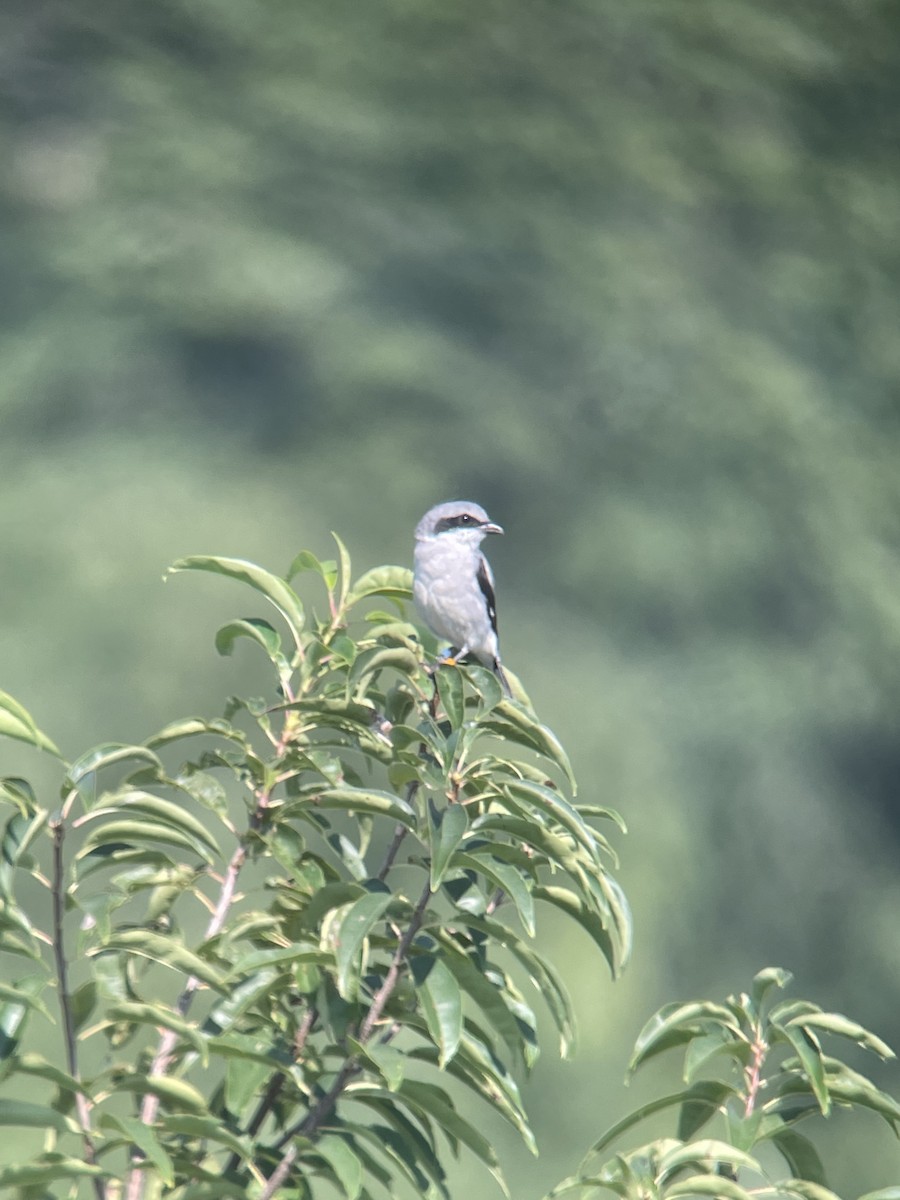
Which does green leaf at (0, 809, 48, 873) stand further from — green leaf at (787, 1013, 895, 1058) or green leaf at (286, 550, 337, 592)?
green leaf at (787, 1013, 895, 1058)

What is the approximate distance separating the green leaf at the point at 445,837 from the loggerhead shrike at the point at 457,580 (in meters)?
1.43

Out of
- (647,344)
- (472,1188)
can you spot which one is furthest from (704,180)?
(472,1188)

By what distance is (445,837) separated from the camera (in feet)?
4.42

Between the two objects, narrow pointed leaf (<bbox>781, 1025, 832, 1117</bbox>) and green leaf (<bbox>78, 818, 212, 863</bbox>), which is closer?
narrow pointed leaf (<bbox>781, 1025, 832, 1117</bbox>)

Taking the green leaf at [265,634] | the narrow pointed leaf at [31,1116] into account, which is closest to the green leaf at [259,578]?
the green leaf at [265,634]

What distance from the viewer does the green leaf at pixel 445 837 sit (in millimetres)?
1314

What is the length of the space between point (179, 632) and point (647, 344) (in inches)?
93.9

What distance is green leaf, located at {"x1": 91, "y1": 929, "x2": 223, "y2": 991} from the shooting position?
4.52 ft

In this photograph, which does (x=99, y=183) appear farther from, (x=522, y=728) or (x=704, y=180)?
(x=522, y=728)

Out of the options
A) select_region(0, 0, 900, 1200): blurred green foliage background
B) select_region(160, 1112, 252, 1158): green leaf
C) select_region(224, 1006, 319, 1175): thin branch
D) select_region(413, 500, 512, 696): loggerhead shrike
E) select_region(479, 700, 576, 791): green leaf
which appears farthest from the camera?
select_region(0, 0, 900, 1200): blurred green foliage background

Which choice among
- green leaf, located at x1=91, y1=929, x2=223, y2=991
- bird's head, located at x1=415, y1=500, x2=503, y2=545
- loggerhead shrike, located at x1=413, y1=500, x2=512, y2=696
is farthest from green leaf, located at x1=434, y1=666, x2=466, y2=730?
bird's head, located at x1=415, y1=500, x2=503, y2=545

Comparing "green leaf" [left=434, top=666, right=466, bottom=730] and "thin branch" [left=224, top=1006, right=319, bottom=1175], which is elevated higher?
"green leaf" [left=434, top=666, right=466, bottom=730]

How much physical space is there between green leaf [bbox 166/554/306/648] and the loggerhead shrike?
110 centimetres

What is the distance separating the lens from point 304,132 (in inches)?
231
